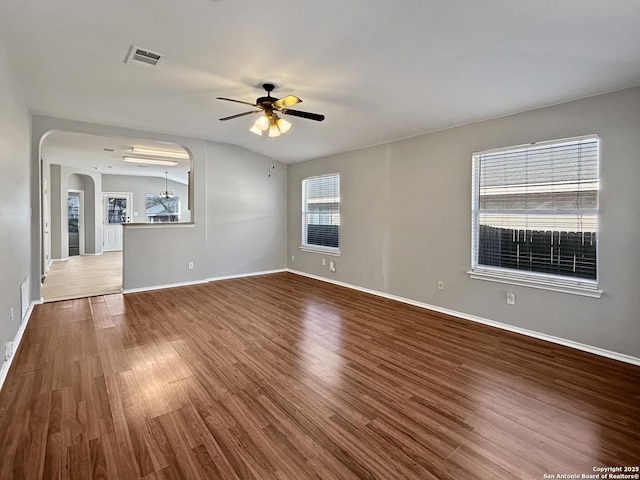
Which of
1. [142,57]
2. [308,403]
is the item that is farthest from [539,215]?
[142,57]

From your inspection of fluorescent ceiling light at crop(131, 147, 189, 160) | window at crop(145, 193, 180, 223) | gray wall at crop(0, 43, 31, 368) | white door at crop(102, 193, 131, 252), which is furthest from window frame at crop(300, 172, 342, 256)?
white door at crop(102, 193, 131, 252)

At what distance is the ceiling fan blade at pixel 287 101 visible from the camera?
9.98 feet

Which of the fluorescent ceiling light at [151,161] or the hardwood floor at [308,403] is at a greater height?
the fluorescent ceiling light at [151,161]

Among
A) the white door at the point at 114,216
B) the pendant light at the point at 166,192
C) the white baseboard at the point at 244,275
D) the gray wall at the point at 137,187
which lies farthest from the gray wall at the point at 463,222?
the white door at the point at 114,216

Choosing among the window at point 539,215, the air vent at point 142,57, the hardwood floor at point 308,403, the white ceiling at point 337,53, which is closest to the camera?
the hardwood floor at point 308,403

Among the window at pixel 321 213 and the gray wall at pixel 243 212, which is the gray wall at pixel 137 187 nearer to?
the gray wall at pixel 243 212

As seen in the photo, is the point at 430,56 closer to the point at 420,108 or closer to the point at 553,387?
the point at 420,108

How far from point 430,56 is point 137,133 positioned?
474 cm

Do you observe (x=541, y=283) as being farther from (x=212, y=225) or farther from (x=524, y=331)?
(x=212, y=225)

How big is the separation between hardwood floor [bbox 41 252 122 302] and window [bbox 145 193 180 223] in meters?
2.89

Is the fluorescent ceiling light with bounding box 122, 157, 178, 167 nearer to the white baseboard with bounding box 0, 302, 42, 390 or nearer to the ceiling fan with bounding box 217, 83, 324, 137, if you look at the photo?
the white baseboard with bounding box 0, 302, 42, 390

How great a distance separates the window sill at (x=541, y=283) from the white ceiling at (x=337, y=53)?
1884mm

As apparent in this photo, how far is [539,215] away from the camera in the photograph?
3496mm

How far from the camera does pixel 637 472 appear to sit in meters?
1.66
